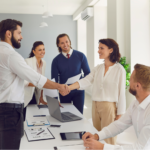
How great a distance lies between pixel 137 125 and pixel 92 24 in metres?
6.06

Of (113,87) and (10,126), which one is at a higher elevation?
(113,87)

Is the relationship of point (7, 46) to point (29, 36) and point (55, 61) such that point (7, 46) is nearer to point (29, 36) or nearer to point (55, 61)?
point (55, 61)

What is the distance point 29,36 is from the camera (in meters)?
9.19

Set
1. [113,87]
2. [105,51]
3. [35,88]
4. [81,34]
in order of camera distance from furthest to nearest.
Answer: [81,34], [35,88], [105,51], [113,87]

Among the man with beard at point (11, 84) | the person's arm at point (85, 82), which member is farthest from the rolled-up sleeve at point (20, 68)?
the person's arm at point (85, 82)

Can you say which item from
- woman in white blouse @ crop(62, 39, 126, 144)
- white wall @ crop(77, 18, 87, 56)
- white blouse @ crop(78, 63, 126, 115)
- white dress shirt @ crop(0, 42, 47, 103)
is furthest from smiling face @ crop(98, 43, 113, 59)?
white wall @ crop(77, 18, 87, 56)

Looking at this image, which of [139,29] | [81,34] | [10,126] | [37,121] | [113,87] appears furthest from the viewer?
[81,34]

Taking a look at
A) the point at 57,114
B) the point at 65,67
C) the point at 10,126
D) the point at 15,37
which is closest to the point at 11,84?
the point at 10,126

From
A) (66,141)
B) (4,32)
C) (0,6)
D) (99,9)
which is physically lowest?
(66,141)

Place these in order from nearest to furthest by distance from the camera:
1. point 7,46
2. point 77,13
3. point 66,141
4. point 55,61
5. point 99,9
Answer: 1. point 66,141
2. point 7,46
3. point 55,61
4. point 99,9
5. point 77,13

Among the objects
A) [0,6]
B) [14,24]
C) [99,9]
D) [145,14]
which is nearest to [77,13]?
[99,9]

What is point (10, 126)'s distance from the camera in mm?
1491

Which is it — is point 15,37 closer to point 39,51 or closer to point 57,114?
point 57,114

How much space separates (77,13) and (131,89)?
25.4 feet
